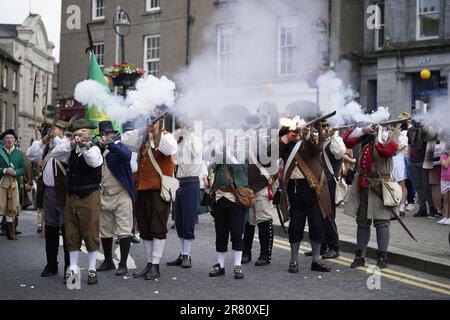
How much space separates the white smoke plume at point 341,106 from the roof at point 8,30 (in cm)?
5234

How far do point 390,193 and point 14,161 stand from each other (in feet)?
23.6

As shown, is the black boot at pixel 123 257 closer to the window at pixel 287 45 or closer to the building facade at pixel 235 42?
the building facade at pixel 235 42

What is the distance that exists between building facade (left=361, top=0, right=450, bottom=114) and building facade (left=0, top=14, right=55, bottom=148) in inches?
1444

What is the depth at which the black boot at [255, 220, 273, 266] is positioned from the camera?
9086 millimetres

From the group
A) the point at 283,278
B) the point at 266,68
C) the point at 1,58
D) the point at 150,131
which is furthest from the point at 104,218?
the point at 1,58

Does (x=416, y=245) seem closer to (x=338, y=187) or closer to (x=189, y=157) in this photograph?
(x=338, y=187)

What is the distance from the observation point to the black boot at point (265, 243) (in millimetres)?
9086

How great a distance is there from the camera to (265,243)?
9117 mm

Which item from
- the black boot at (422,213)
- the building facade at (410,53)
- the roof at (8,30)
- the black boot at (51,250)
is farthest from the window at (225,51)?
the roof at (8,30)

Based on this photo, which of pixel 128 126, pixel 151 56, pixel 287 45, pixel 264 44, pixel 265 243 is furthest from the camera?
pixel 151 56

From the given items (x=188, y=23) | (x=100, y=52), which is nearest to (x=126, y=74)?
(x=188, y=23)

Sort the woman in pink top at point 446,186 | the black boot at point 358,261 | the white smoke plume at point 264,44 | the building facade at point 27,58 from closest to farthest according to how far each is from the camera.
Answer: the black boot at point 358,261 → the woman in pink top at point 446,186 → the white smoke plume at point 264,44 → the building facade at point 27,58
